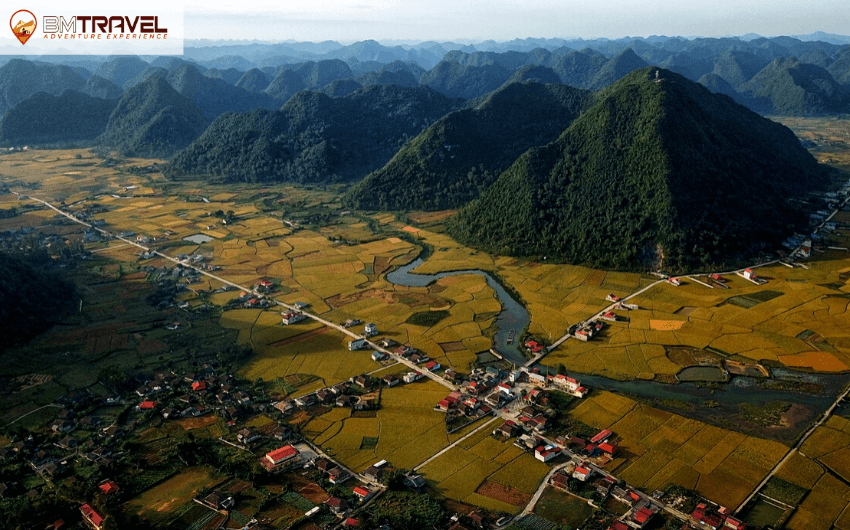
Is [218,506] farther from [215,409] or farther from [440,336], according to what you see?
[440,336]

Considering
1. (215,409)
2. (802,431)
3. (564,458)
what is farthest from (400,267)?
(802,431)

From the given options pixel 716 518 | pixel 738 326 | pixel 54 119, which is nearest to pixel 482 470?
pixel 716 518

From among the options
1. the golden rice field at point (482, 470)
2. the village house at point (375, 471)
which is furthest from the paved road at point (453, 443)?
the village house at point (375, 471)

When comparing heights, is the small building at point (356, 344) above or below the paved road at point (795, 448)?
below

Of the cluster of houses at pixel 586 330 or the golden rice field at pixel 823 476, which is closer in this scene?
the golden rice field at pixel 823 476

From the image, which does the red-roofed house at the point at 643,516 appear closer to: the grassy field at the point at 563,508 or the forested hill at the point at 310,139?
the grassy field at the point at 563,508

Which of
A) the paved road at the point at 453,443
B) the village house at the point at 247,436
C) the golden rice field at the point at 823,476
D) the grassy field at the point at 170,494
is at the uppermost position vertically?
the golden rice field at the point at 823,476

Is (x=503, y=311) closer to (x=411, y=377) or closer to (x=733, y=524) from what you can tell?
(x=411, y=377)
